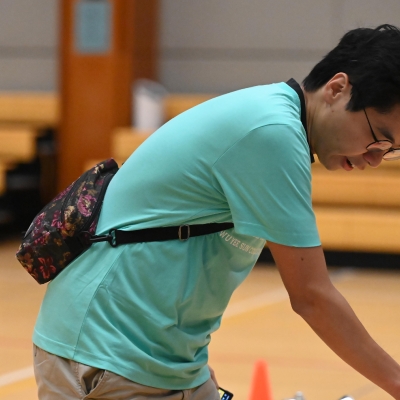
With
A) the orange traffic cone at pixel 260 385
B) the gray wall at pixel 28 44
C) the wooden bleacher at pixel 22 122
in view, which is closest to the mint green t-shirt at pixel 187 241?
the orange traffic cone at pixel 260 385

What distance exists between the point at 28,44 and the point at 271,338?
5.27 metres

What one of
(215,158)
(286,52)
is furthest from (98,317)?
(286,52)

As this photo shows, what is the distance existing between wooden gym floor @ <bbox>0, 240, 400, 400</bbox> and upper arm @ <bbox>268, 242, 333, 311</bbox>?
1.90 meters

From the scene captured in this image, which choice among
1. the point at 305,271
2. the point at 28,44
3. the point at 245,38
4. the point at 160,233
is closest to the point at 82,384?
the point at 160,233

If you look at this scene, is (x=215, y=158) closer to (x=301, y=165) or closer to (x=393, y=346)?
(x=301, y=165)

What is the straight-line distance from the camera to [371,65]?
4.58 feet

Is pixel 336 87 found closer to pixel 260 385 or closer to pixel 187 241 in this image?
pixel 187 241

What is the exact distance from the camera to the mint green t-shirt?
1348mm

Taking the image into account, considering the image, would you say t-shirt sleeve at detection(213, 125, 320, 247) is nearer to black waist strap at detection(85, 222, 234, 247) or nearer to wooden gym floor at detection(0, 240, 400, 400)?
black waist strap at detection(85, 222, 234, 247)

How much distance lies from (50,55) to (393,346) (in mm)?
5461


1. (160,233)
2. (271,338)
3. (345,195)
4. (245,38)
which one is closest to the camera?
(160,233)

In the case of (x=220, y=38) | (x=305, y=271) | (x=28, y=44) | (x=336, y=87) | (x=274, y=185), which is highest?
(x=336, y=87)

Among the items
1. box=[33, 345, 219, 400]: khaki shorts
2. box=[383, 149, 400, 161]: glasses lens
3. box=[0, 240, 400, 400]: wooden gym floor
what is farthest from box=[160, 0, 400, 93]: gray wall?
box=[33, 345, 219, 400]: khaki shorts

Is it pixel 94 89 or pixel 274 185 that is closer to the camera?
pixel 274 185
